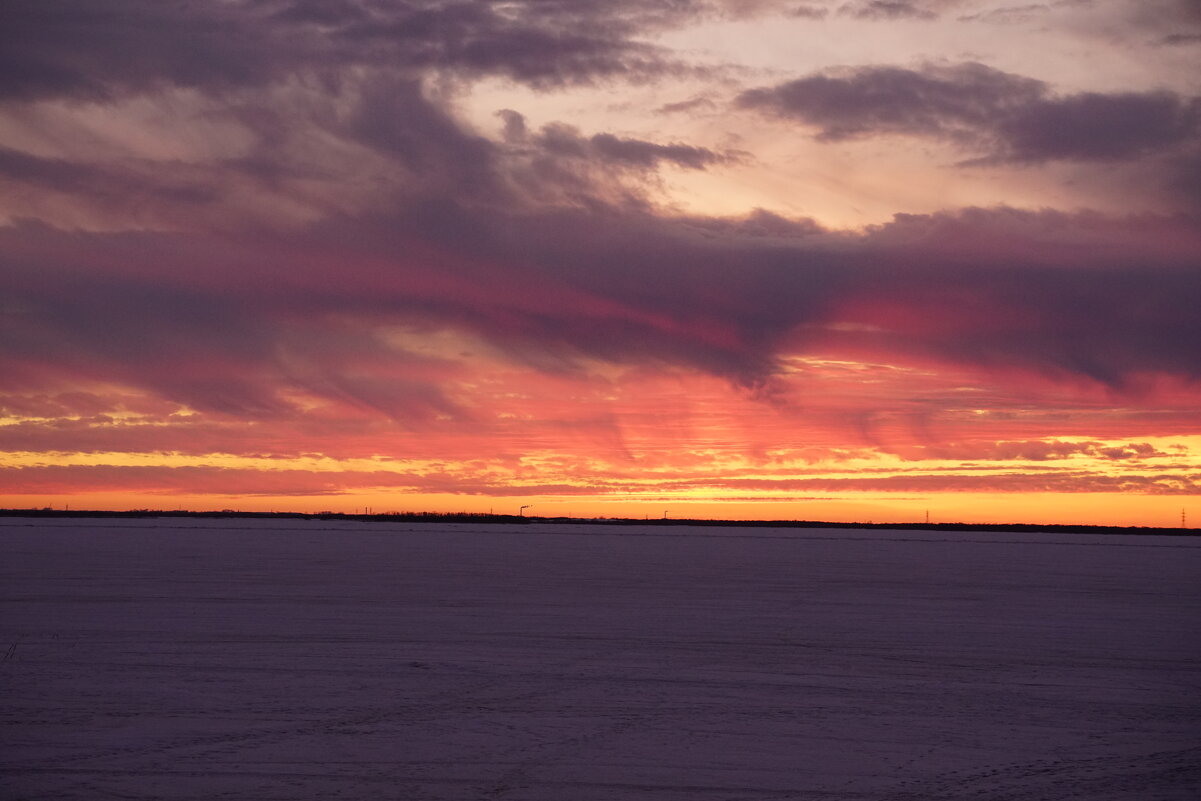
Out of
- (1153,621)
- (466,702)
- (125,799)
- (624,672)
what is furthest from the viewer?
(1153,621)

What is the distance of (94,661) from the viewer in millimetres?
17016

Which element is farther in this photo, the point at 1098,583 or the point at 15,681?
the point at 1098,583

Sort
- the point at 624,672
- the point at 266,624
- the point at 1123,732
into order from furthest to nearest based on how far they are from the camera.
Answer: the point at 266,624
the point at 624,672
the point at 1123,732

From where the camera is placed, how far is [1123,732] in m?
13.1

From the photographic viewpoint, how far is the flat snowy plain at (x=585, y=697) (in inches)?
420

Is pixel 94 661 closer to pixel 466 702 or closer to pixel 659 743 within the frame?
pixel 466 702

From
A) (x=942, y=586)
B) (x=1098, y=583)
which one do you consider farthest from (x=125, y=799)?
(x=1098, y=583)

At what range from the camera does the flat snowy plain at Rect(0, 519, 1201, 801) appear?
420 inches

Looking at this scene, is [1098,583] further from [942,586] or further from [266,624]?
[266,624]

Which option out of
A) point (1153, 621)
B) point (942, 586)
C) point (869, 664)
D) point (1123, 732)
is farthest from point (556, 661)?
point (942, 586)

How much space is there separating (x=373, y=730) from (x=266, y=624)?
10.3m

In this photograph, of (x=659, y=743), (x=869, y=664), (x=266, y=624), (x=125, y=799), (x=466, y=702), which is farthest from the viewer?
(x=266, y=624)

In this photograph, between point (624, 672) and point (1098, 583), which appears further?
point (1098, 583)

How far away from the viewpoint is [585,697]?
14.7 metres
